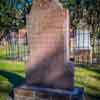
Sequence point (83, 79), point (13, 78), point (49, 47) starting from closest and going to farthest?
point (49, 47), point (13, 78), point (83, 79)

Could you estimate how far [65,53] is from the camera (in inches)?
265

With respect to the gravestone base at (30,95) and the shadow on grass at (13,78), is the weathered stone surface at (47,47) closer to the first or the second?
the gravestone base at (30,95)

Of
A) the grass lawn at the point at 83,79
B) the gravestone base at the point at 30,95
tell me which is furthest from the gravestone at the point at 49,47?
the grass lawn at the point at 83,79

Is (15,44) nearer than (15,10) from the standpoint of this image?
No

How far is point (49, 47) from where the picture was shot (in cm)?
684

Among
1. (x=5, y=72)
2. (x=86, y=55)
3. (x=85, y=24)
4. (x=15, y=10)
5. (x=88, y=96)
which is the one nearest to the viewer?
(x=88, y=96)

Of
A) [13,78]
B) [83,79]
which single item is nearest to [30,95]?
[13,78]

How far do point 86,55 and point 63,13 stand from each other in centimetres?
931

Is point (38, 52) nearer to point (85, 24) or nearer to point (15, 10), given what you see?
point (15, 10)

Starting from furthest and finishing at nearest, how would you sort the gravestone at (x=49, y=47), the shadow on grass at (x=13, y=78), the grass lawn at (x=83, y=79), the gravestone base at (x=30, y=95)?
the shadow on grass at (x=13, y=78) < the grass lawn at (x=83, y=79) < the gravestone at (x=49, y=47) < the gravestone base at (x=30, y=95)

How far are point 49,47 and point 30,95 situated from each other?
1205 mm

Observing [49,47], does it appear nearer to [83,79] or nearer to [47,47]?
[47,47]

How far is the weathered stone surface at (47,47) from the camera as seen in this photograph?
6699 mm

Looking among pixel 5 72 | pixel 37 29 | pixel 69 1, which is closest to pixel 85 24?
pixel 69 1
